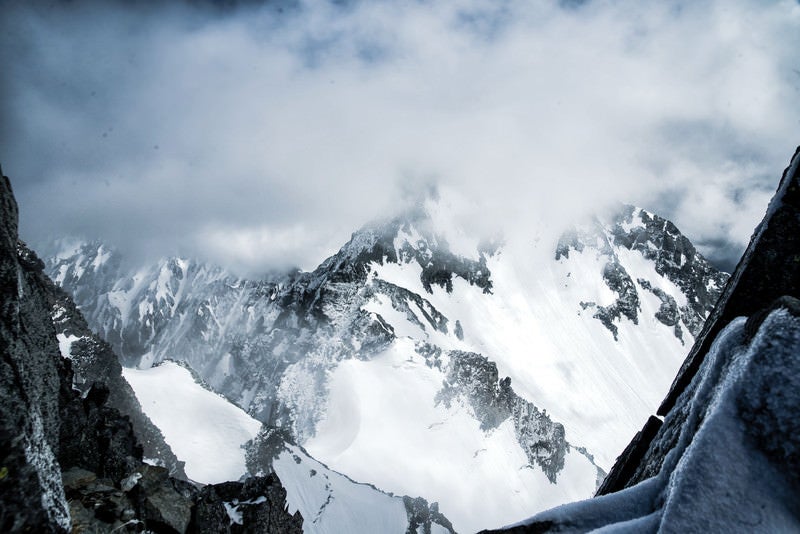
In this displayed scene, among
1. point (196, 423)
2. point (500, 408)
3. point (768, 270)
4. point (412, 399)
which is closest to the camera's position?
point (768, 270)

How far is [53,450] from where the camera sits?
12148mm

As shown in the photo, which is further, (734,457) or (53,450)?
(53,450)

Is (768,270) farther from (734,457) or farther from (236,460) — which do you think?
(236,460)

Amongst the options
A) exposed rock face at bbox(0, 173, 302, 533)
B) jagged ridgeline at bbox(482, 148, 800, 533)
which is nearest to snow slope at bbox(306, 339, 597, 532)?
exposed rock face at bbox(0, 173, 302, 533)

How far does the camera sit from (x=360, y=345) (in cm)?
11438

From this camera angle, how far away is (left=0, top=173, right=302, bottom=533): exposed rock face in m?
4.49

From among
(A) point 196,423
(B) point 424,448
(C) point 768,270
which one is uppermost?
(B) point 424,448

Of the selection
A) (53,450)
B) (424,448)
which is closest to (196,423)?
(424,448)

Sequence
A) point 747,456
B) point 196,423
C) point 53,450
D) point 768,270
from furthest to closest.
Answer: point 196,423 → point 53,450 → point 768,270 → point 747,456

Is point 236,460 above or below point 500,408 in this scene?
below

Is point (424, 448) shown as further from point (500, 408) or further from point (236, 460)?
point (236, 460)

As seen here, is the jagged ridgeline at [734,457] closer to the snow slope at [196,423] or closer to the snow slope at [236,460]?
the snow slope at [196,423]

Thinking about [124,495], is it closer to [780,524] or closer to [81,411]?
[81,411]

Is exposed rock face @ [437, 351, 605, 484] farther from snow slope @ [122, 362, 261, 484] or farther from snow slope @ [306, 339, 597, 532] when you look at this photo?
snow slope @ [122, 362, 261, 484]
